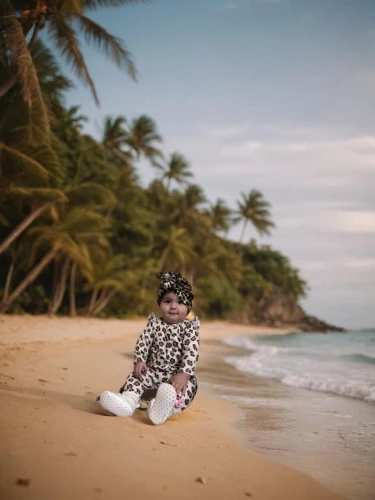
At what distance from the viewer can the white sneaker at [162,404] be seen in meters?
3.36

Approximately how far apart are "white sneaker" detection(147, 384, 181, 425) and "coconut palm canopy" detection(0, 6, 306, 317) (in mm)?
8201

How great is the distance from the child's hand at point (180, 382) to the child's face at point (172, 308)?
505 mm

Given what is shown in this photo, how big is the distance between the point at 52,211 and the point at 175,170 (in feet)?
62.1

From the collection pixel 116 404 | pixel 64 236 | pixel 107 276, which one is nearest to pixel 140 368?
pixel 116 404

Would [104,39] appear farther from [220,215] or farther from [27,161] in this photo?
[220,215]

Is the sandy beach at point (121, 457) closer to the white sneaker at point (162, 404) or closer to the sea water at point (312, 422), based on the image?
the white sneaker at point (162, 404)

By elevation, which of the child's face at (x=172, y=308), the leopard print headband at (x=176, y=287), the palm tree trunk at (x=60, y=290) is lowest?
the palm tree trunk at (x=60, y=290)

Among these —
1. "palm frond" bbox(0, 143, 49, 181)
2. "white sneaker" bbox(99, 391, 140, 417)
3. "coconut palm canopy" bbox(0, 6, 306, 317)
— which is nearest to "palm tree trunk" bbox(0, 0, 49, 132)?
"coconut palm canopy" bbox(0, 6, 306, 317)

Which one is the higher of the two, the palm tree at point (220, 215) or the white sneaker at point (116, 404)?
the palm tree at point (220, 215)

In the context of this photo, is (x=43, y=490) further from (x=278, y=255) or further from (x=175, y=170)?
(x=278, y=255)

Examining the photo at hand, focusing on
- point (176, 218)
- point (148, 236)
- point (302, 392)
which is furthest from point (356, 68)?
point (176, 218)

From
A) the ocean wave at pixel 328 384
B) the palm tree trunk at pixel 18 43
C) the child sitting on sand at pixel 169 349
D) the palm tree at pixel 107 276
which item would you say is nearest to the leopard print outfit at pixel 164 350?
the child sitting on sand at pixel 169 349

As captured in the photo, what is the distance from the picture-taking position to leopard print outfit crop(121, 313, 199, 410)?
Answer: 3789mm

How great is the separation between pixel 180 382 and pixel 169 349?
0.41 meters
